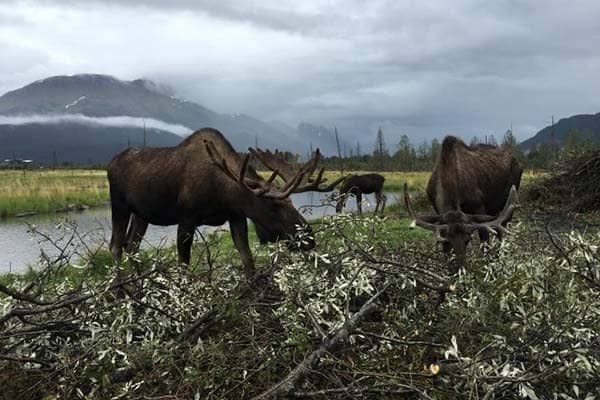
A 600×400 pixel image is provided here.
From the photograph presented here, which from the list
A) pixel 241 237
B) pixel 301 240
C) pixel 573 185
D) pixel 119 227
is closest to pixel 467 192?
pixel 241 237

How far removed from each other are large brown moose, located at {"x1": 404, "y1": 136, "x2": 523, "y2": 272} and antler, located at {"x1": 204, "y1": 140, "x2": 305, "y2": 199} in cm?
126

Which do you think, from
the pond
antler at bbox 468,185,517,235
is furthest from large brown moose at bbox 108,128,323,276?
antler at bbox 468,185,517,235

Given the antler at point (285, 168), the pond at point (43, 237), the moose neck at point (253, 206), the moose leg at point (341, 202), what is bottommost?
the pond at point (43, 237)

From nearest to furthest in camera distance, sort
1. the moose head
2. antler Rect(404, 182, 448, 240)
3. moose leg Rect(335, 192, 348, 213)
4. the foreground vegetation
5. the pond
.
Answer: the foreground vegetation → moose leg Rect(335, 192, 348, 213) → the moose head → antler Rect(404, 182, 448, 240) → the pond

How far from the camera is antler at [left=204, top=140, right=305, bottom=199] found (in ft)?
21.1

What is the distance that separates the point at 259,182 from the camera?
689 cm

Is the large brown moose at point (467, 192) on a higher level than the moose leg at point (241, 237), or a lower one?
higher

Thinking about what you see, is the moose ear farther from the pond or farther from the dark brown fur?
the pond

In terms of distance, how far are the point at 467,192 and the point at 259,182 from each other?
10.2 feet

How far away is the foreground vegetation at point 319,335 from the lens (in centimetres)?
269

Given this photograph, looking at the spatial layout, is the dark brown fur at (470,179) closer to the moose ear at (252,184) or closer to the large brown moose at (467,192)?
the large brown moose at (467,192)

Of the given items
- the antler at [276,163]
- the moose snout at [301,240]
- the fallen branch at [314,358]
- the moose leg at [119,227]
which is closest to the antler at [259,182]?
the antler at [276,163]

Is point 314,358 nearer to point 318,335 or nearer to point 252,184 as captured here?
point 318,335

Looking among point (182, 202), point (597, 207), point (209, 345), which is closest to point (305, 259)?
point (209, 345)
